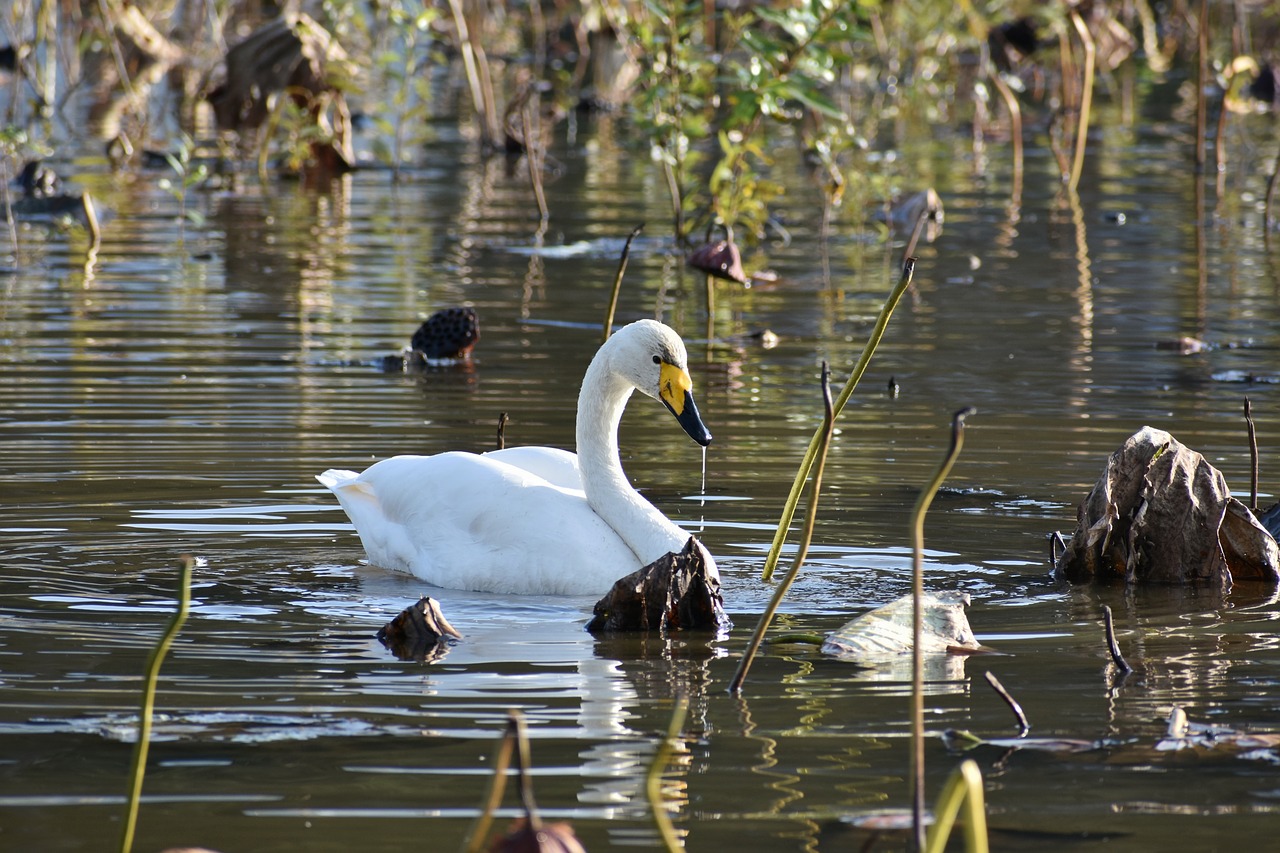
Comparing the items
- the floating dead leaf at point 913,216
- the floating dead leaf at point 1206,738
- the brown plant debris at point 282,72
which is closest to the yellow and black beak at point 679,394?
the floating dead leaf at point 1206,738

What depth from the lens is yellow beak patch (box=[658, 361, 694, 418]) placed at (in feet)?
21.9

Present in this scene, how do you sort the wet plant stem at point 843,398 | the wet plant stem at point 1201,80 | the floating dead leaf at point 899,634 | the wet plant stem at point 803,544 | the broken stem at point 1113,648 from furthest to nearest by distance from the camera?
the wet plant stem at point 1201,80, the floating dead leaf at point 899,634, the broken stem at point 1113,648, the wet plant stem at point 843,398, the wet plant stem at point 803,544

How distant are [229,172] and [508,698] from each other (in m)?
14.4

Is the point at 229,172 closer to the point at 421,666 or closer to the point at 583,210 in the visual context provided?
the point at 583,210

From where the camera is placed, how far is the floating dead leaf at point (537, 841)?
2961 mm

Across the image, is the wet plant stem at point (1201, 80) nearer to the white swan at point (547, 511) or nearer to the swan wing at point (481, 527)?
the white swan at point (547, 511)

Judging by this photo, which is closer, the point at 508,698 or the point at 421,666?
the point at 508,698

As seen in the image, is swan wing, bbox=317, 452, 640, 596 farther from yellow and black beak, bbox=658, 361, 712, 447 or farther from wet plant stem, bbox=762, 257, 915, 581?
wet plant stem, bbox=762, 257, 915, 581

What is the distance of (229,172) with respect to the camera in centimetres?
1873

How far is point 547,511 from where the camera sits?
6637 mm

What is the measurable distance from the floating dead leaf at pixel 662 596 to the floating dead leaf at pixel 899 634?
45cm

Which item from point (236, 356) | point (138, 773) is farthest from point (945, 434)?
point (138, 773)

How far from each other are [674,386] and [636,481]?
143cm

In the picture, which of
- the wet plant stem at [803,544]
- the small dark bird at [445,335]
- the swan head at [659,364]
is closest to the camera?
the wet plant stem at [803,544]
